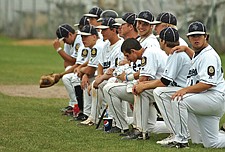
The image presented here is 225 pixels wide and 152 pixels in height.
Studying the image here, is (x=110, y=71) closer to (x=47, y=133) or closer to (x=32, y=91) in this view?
(x=47, y=133)

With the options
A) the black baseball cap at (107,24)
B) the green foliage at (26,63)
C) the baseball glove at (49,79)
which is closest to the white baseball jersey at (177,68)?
the black baseball cap at (107,24)

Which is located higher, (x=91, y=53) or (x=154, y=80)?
(x=91, y=53)

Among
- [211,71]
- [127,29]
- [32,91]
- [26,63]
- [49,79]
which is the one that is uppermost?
[127,29]

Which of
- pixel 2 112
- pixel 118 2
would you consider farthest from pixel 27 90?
pixel 118 2

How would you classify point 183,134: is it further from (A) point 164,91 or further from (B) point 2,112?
(B) point 2,112

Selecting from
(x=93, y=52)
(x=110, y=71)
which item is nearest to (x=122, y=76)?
(x=110, y=71)

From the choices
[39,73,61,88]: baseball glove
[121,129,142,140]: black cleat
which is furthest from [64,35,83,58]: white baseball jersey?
[121,129,142,140]: black cleat

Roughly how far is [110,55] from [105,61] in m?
0.23

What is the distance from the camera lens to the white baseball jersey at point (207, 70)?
8.53m

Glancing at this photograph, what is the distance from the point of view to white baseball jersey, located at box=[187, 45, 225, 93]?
853 centimetres

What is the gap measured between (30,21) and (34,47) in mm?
5979

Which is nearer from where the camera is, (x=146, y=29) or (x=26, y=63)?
(x=146, y=29)

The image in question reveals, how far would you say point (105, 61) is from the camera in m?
11.0

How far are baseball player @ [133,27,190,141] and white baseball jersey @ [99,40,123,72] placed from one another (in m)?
1.17
